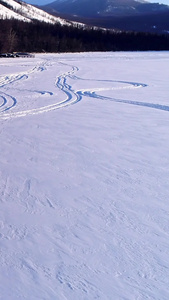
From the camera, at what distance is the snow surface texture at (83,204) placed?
8.86 ft

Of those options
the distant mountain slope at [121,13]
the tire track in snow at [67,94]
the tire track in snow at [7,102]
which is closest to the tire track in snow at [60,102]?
the tire track in snow at [67,94]

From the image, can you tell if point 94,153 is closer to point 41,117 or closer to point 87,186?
point 87,186

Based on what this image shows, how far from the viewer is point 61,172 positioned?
15.4ft

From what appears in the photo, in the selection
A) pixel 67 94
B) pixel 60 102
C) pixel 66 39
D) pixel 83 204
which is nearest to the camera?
pixel 83 204

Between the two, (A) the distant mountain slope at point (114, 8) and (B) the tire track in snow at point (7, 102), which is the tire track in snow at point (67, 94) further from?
(A) the distant mountain slope at point (114, 8)

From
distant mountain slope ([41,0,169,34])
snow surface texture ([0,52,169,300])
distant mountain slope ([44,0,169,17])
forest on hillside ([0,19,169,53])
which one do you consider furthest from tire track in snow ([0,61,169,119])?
distant mountain slope ([44,0,169,17])

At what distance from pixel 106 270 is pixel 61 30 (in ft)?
147

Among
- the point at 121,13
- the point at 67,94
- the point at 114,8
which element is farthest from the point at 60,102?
the point at 114,8

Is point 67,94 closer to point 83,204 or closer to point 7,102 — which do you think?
point 7,102

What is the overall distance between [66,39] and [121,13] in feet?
349

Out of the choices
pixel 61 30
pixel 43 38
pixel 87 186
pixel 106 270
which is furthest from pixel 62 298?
pixel 61 30

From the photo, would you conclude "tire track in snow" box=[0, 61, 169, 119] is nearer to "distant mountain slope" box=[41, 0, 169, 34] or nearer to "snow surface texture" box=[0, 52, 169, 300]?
"snow surface texture" box=[0, 52, 169, 300]

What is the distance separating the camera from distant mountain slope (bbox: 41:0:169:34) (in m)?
96.2

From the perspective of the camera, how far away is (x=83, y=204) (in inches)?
152
